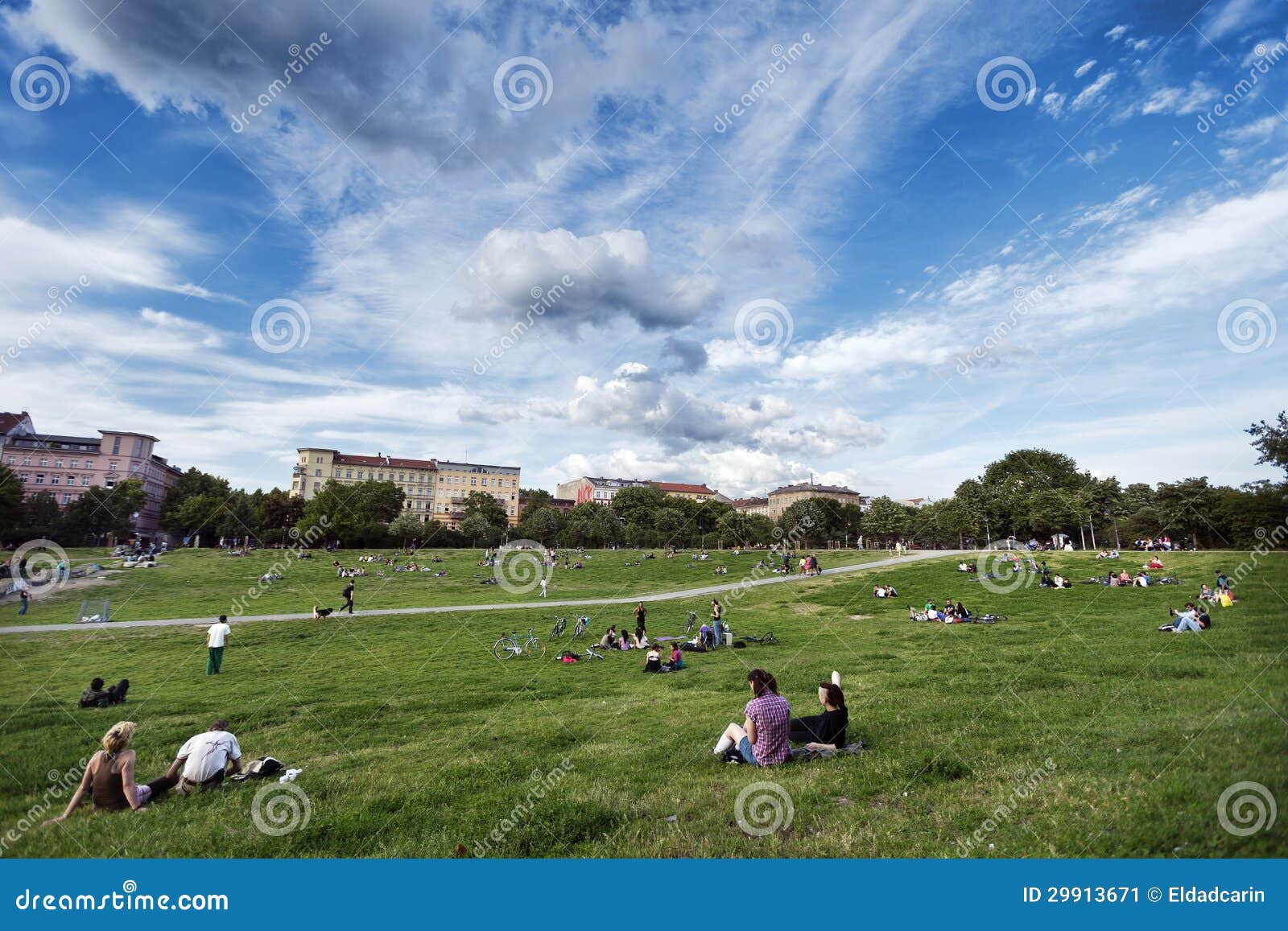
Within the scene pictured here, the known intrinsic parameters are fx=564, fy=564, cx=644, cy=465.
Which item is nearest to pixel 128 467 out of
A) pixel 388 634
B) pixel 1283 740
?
pixel 388 634

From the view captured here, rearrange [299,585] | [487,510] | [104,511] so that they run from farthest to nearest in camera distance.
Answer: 1. [487,510]
2. [299,585]
3. [104,511]

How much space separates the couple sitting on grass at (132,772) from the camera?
24.4ft

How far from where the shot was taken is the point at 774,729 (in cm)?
832

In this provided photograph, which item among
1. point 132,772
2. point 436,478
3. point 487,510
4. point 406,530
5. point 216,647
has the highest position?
point 436,478

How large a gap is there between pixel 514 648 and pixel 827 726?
549 inches

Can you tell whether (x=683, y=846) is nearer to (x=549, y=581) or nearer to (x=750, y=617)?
(x=750, y=617)

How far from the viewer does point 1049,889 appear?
569cm

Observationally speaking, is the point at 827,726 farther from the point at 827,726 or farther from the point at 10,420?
the point at 10,420

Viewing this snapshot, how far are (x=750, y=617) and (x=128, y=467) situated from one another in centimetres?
3102

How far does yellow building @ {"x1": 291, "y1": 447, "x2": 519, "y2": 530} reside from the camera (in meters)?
149

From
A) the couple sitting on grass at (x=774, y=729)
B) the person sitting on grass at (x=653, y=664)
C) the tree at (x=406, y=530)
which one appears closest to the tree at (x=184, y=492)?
the tree at (x=406, y=530)

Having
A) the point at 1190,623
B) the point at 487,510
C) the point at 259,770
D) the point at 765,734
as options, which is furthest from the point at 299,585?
the point at 487,510

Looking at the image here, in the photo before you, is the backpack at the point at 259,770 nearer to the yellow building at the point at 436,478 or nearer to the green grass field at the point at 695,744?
the green grass field at the point at 695,744

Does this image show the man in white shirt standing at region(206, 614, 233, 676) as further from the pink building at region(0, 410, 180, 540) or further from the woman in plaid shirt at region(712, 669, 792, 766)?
the woman in plaid shirt at region(712, 669, 792, 766)
